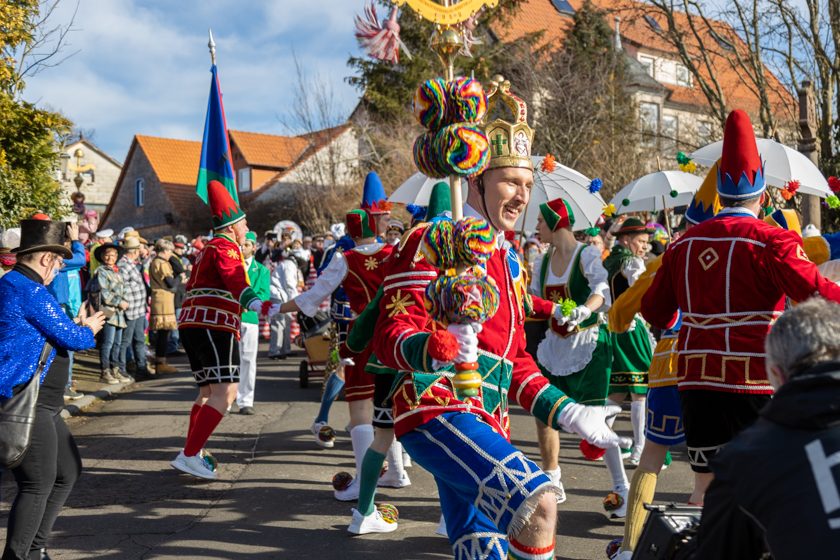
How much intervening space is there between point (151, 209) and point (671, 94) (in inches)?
1112

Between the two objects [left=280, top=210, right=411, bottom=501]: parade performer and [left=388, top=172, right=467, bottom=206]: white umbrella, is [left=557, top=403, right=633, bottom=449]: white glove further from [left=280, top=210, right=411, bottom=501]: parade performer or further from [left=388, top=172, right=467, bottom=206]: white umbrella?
[left=388, top=172, right=467, bottom=206]: white umbrella

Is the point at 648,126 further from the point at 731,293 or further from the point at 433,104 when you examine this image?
the point at 433,104

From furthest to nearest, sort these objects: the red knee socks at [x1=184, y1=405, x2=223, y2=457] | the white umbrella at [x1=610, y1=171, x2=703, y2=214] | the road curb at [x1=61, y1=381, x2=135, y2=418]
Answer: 1. the road curb at [x1=61, y1=381, x2=135, y2=418]
2. the white umbrella at [x1=610, y1=171, x2=703, y2=214]
3. the red knee socks at [x1=184, y1=405, x2=223, y2=457]

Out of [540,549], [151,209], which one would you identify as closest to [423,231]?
[540,549]

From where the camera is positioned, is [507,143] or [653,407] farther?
[653,407]

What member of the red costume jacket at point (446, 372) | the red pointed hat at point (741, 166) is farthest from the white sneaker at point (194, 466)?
the red pointed hat at point (741, 166)

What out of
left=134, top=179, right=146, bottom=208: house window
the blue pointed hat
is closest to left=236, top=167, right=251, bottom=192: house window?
left=134, top=179, right=146, bottom=208: house window

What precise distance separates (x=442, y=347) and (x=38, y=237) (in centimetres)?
285

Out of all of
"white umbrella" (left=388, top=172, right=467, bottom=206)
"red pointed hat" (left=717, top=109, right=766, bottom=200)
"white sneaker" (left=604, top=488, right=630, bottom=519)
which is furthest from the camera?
"white umbrella" (left=388, top=172, right=467, bottom=206)

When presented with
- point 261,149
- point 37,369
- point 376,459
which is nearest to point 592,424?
point 376,459

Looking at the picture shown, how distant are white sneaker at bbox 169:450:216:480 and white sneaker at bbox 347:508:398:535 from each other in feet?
6.27

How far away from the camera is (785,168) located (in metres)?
7.25

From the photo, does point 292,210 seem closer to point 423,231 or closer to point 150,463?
point 150,463

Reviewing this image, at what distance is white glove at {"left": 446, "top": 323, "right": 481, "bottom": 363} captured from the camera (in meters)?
2.73
